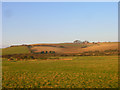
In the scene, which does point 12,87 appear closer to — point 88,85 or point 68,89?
point 68,89

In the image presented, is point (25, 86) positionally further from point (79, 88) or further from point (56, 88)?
point (79, 88)

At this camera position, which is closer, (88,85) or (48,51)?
(88,85)

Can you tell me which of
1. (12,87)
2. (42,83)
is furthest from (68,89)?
(12,87)

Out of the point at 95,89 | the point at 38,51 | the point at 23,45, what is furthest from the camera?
the point at 23,45

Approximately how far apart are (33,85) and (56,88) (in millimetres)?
2738

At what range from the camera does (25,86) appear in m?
19.0

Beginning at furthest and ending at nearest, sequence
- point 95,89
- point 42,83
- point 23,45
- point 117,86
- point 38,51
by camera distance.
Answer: point 23,45
point 38,51
point 42,83
point 117,86
point 95,89

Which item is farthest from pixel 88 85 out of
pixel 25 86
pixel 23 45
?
pixel 23 45

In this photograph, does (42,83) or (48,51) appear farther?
(48,51)

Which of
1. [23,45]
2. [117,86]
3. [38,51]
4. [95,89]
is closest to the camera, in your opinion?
[95,89]

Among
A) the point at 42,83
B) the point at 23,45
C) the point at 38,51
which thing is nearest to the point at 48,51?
the point at 38,51

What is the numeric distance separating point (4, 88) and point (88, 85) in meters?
7.94

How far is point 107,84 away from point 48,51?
218 ft

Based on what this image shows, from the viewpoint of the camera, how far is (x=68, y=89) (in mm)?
17391
